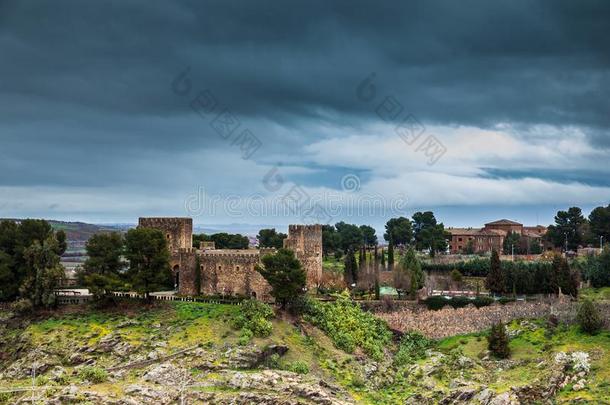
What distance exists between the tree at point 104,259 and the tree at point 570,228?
7454 centimetres

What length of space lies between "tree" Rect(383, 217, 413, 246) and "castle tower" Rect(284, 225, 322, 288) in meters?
52.5

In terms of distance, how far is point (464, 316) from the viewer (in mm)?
67688

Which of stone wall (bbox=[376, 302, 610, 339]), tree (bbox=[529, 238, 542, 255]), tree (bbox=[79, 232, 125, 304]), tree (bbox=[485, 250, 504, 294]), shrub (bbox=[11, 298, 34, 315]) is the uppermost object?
tree (bbox=[529, 238, 542, 255])

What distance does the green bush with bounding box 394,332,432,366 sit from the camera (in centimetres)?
6134

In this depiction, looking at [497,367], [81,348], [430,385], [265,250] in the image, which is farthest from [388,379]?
[81,348]

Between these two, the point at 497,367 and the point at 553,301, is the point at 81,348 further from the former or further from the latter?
the point at 553,301

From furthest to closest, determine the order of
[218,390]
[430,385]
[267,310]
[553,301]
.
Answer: [553,301] < [267,310] < [430,385] < [218,390]

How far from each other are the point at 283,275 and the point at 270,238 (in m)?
44.9

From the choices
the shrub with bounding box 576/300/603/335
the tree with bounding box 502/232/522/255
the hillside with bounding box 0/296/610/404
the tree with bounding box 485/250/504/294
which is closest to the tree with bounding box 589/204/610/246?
the tree with bounding box 502/232/522/255

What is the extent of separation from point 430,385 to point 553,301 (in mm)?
19980

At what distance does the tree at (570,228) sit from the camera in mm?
109688

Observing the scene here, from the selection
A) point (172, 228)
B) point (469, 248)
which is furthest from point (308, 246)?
point (469, 248)

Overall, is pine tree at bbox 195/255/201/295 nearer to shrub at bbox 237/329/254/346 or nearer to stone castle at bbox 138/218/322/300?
stone castle at bbox 138/218/322/300

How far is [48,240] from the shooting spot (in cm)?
6500
